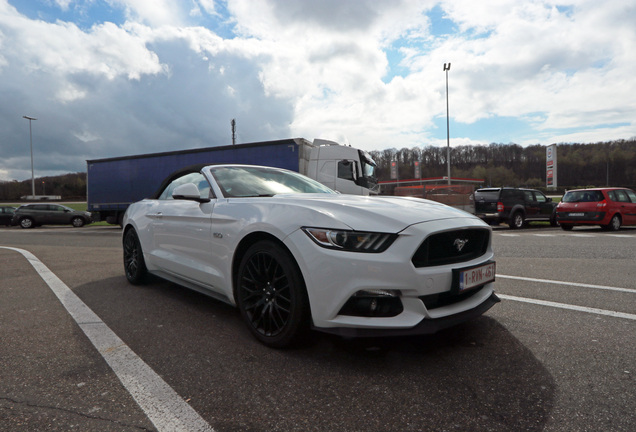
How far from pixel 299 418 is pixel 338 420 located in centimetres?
19

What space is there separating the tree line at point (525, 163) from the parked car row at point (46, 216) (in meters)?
62.8

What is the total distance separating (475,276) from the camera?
2.72 metres

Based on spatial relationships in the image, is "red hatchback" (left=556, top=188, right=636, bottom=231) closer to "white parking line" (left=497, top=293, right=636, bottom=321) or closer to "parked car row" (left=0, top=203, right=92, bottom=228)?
"white parking line" (left=497, top=293, right=636, bottom=321)

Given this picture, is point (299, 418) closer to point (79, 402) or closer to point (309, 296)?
point (309, 296)

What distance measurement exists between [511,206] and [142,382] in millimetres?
15405

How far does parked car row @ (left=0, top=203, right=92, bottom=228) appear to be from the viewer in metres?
22.2

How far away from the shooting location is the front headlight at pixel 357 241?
2426 millimetres

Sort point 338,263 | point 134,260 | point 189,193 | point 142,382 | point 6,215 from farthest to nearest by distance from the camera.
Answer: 1. point 6,215
2. point 134,260
3. point 189,193
4. point 338,263
5. point 142,382

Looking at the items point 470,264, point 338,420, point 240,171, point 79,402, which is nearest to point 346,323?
point 338,420

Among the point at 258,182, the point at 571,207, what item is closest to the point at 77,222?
the point at 258,182

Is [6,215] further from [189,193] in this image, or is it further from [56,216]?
[189,193]

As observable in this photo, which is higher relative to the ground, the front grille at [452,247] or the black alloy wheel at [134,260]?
the front grille at [452,247]

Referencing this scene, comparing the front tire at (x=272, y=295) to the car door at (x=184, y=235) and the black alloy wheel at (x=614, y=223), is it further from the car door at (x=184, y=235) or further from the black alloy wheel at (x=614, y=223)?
the black alloy wheel at (x=614, y=223)

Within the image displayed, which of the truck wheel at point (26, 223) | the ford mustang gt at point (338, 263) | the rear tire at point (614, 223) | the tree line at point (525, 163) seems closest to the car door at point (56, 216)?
the truck wheel at point (26, 223)
